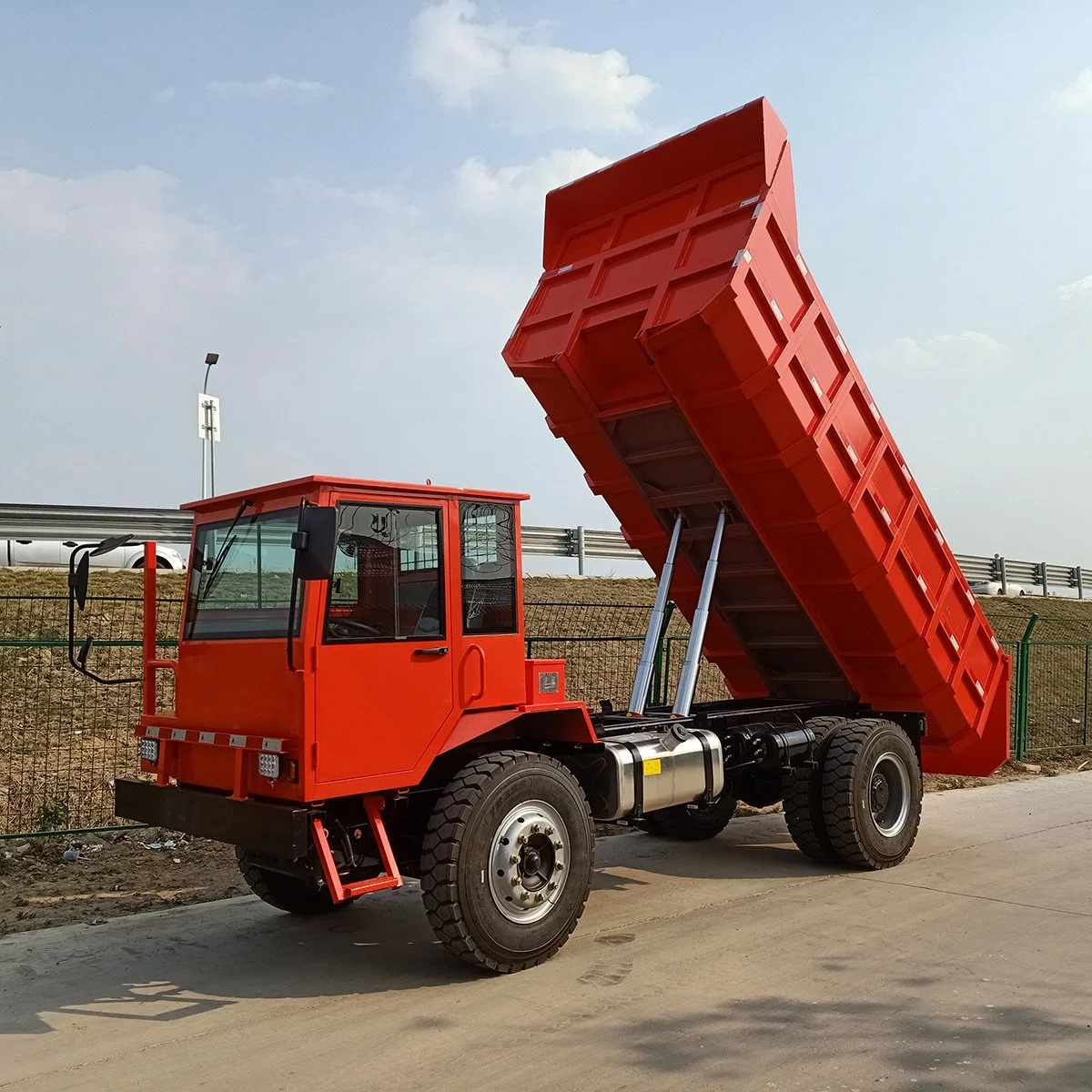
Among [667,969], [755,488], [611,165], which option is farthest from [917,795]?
[611,165]

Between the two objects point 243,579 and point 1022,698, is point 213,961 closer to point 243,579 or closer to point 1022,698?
point 243,579

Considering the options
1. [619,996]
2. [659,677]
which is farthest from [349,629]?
[659,677]

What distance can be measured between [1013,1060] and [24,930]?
536 cm

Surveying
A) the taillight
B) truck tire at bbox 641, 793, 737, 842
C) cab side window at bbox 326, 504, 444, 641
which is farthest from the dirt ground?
truck tire at bbox 641, 793, 737, 842

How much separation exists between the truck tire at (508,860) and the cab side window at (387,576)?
0.85m

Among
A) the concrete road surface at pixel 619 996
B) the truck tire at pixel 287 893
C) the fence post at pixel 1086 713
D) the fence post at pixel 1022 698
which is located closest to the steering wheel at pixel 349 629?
the concrete road surface at pixel 619 996

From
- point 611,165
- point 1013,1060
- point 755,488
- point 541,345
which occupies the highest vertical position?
point 611,165

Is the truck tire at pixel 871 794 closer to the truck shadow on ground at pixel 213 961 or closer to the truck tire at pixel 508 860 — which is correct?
the truck shadow on ground at pixel 213 961

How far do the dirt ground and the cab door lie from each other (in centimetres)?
260

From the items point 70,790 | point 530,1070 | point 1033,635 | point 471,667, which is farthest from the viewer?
point 1033,635

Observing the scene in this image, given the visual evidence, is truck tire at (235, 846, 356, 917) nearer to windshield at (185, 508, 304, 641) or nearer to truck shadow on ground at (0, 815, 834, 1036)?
truck shadow on ground at (0, 815, 834, 1036)

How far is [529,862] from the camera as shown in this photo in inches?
210

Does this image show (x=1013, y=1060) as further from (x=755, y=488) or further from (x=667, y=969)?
(x=755, y=488)

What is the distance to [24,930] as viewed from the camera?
19.7 feet
